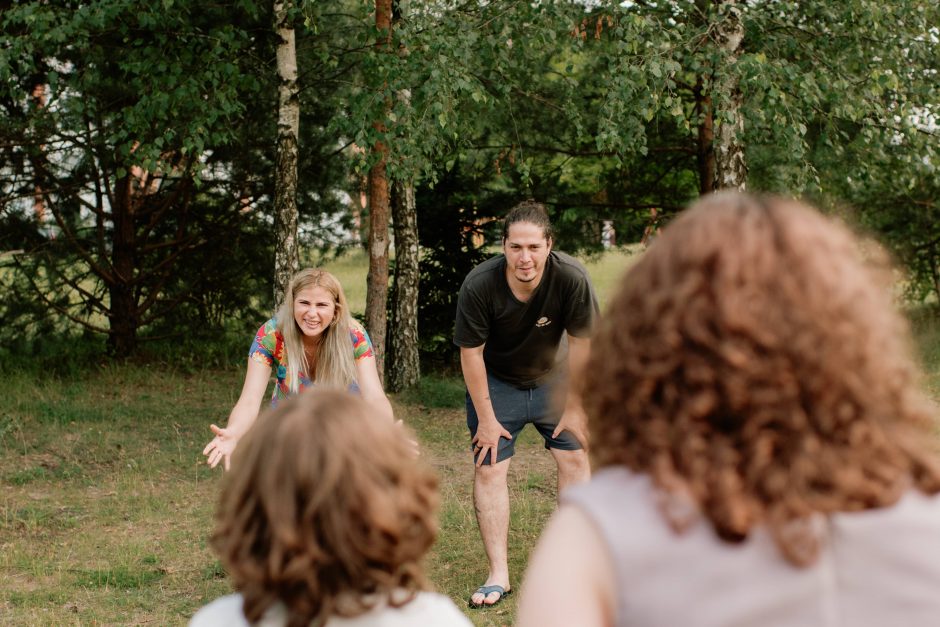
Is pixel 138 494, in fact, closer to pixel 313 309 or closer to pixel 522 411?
pixel 313 309

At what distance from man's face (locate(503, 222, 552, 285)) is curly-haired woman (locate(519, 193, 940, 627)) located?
3.57 metres

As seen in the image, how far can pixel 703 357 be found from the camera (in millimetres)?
1315

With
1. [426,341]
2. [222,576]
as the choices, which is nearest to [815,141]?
[426,341]

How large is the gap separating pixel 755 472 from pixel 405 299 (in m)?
10.2

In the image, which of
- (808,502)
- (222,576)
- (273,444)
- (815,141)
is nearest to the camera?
(808,502)

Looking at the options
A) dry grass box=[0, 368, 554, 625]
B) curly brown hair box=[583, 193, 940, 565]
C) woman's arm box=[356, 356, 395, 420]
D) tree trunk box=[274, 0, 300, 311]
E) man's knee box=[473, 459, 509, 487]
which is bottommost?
dry grass box=[0, 368, 554, 625]

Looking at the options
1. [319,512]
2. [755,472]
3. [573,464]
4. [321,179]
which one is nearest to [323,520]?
[319,512]

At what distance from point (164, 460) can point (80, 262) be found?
4197 millimetres

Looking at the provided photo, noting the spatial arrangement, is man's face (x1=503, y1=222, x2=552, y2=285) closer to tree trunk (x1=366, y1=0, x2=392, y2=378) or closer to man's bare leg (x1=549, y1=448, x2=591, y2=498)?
man's bare leg (x1=549, y1=448, x2=591, y2=498)

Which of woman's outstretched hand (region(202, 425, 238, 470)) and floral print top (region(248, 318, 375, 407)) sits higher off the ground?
floral print top (region(248, 318, 375, 407))

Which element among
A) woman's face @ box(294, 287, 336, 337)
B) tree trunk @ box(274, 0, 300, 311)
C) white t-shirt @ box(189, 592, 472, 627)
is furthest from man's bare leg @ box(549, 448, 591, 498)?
tree trunk @ box(274, 0, 300, 311)

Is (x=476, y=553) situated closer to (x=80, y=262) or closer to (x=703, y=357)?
(x=703, y=357)

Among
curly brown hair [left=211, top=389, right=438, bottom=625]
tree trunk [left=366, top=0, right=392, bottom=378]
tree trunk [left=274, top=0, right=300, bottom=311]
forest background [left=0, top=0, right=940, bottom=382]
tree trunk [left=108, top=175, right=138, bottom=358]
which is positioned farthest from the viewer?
tree trunk [left=108, top=175, right=138, bottom=358]

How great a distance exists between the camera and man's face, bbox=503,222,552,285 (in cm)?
493
